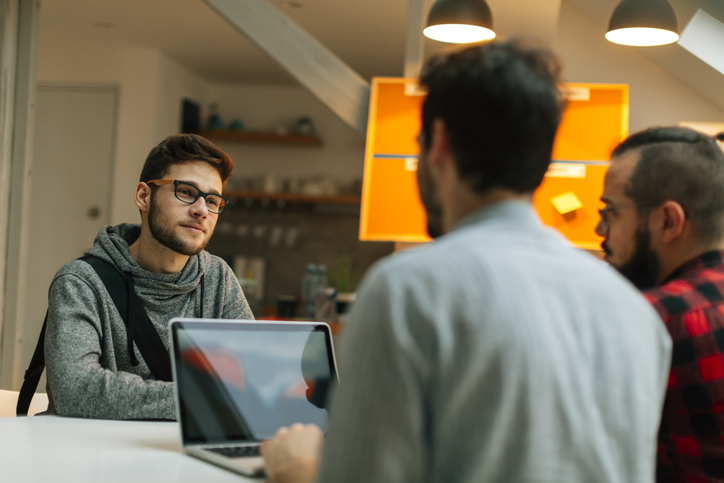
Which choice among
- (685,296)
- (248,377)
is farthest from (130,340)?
(685,296)

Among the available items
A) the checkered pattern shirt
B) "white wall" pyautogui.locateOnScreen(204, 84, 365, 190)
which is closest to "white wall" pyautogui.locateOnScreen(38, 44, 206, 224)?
"white wall" pyautogui.locateOnScreen(204, 84, 365, 190)

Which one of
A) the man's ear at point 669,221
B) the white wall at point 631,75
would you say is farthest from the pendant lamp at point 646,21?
the man's ear at point 669,221

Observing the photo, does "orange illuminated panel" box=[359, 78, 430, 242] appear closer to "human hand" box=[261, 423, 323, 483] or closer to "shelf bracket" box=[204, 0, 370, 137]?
"shelf bracket" box=[204, 0, 370, 137]

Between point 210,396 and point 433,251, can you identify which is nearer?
point 433,251

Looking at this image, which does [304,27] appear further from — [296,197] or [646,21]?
[646,21]

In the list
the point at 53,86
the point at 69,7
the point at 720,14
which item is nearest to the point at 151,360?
the point at 720,14

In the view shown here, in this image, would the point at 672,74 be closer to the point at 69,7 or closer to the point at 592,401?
the point at 592,401

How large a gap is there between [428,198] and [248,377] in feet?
2.01

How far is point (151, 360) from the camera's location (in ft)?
5.46

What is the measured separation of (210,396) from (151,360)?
1.75 feet

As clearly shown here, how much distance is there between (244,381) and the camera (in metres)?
1.24

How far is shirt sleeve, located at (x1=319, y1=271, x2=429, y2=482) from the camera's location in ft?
1.96

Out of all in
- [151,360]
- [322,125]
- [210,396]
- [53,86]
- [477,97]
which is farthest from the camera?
[322,125]

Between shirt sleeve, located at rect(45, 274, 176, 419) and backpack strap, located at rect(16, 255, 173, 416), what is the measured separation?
85 mm
